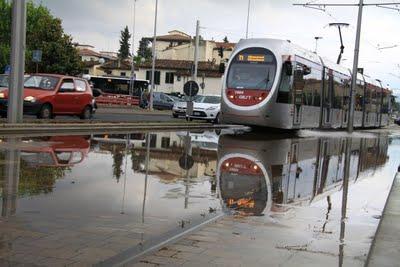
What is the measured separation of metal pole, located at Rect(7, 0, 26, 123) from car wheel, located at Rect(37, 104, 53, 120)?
12.3 feet

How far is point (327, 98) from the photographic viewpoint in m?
29.6

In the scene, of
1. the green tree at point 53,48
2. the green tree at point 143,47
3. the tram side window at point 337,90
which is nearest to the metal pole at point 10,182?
the tram side window at point 337,90

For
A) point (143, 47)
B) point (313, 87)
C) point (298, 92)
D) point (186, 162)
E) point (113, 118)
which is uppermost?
point (143, 47)

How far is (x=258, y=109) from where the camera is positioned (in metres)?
22.9

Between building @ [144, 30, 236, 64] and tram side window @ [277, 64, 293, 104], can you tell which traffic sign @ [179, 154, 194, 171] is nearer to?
tram side window @ [277, 64, 293, 104]

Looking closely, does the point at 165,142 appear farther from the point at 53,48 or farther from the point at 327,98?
the point at 53,48

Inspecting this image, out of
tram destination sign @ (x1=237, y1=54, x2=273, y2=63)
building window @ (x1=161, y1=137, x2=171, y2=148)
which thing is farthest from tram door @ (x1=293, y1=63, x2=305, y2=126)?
building window @ (x1=161, y1=137, x2=171, y2=148)

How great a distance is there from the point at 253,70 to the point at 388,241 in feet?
57.8

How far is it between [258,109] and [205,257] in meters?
17.9

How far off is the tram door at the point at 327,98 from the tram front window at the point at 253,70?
6696 mm

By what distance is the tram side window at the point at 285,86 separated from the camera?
23000 millimetres

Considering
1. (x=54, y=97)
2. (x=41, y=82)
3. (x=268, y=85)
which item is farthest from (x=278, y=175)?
(x=41, y=82)

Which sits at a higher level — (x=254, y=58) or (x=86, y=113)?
(x=254, y=58)

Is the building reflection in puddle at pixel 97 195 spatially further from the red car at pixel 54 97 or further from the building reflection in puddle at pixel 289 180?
the red car at pixel 54 97
